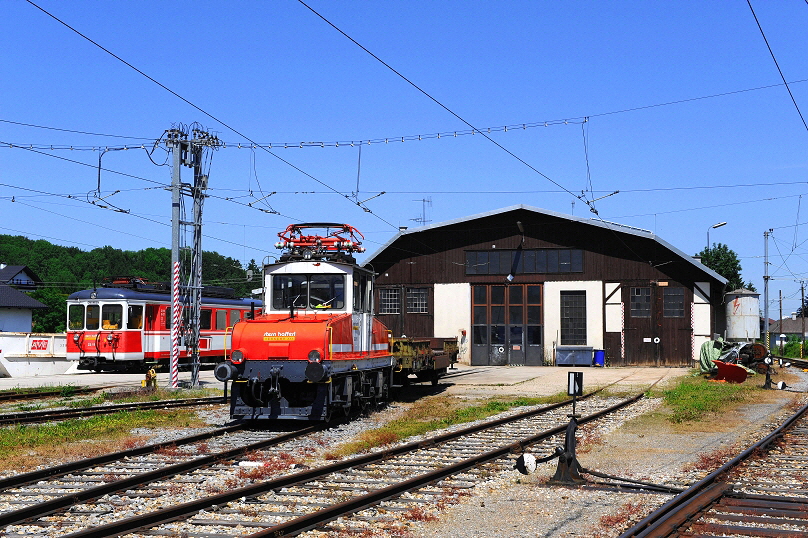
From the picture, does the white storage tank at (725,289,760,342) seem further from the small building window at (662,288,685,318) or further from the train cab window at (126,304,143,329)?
the train cab window at (126,304,143,329)

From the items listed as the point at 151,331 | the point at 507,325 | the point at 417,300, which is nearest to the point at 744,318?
the point at 507,325

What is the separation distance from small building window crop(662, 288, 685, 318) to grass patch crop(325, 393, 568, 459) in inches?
744

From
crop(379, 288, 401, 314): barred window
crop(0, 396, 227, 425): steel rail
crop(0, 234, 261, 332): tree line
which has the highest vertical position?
crop(0, 234, 261, 332): tree line

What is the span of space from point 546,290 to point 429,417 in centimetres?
2586

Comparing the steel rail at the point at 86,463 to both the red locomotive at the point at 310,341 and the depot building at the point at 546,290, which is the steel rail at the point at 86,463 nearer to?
the red locomotive at the point at 310,341

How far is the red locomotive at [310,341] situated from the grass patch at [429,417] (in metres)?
1.06

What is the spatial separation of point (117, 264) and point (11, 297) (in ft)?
228

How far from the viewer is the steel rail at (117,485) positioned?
7.57 metres

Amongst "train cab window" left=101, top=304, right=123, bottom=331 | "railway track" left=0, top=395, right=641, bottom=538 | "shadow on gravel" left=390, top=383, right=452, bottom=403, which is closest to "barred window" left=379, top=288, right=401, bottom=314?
"shadow on gravel" left=390, top=383, right=452, bottom=403

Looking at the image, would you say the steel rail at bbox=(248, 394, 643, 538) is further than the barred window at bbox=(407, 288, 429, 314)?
No

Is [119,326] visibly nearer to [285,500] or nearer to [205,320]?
[205,320]

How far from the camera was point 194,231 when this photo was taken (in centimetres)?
2347

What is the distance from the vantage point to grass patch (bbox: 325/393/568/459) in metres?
12.9

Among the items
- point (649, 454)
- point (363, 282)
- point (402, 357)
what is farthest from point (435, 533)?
point (402, 357)
